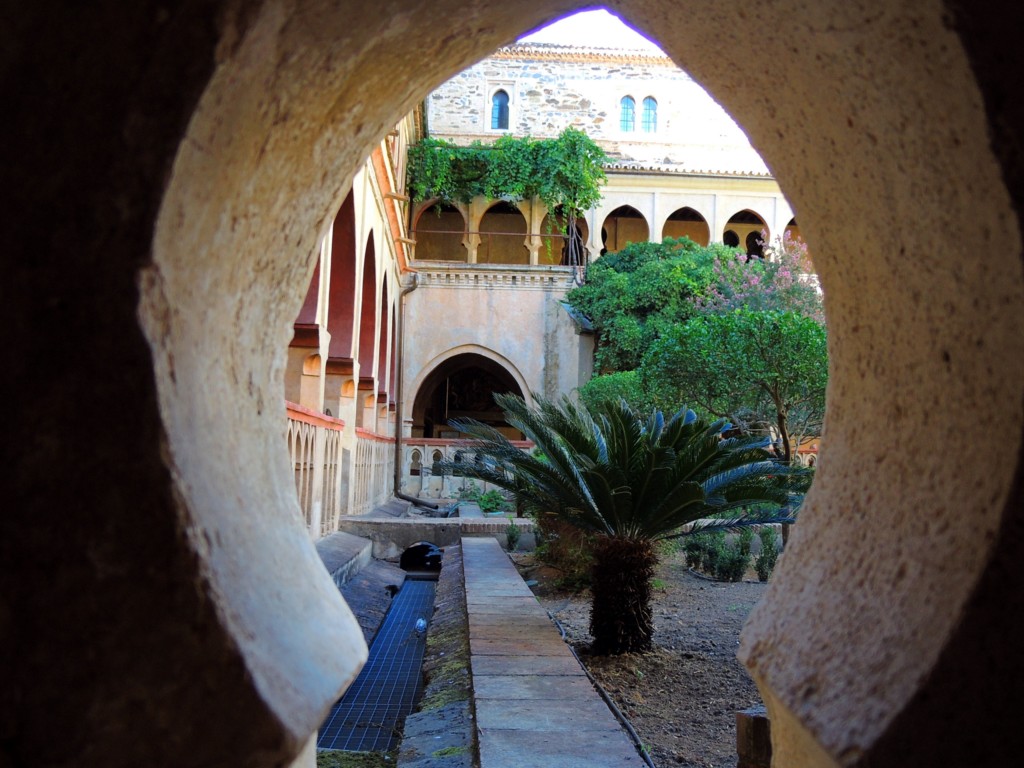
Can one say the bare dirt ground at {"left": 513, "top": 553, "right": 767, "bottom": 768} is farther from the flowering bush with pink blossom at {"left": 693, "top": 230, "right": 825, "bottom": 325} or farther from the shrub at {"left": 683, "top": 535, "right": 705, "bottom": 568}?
the flowering bush with pink blossom at {"left": 693, "top": 230, "right": 825, "bottom": 325}

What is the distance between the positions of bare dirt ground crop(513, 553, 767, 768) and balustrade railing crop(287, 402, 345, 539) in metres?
2.43

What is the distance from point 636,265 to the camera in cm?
2242

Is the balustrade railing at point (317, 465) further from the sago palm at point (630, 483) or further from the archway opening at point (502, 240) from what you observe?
the archway opening at point (502, 240)

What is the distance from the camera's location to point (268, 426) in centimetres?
167

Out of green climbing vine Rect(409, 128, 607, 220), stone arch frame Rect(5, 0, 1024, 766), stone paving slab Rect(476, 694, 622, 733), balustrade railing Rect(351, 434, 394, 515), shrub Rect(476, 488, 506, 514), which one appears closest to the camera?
stone arch frame Rect(5, 0, 1024, 766)

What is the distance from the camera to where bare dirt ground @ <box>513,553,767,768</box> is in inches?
189

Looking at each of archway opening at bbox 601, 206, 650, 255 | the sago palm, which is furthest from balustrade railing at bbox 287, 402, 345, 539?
archway opening at bbox 601, 206, 650, 255

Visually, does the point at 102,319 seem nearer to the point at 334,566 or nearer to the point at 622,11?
the point at 622,11

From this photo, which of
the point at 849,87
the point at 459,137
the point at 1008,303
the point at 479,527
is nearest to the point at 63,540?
the point at 1008,303

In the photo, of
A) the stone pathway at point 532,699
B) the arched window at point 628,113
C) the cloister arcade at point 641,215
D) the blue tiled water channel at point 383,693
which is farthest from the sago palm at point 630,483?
the arched window at point 628,113

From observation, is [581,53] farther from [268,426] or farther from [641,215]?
[268,426]

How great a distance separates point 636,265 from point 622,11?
2081 cm

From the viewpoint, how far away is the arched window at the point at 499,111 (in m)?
29.2

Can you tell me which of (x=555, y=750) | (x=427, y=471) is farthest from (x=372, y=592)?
(x=427, y=471)
